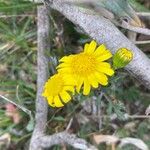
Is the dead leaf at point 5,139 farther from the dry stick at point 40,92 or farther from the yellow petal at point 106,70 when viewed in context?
the yellow petal at point 106,70

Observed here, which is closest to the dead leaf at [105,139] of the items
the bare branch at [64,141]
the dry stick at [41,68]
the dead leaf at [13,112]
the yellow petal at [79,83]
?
the bare branch at [64,141]

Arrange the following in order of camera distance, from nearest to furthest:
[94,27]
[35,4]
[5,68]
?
[94,27] → [35,4] → [5,68]

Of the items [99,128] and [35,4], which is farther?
[99,128]

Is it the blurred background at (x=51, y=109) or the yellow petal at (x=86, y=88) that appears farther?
the blurred background at (x=51, y=109)

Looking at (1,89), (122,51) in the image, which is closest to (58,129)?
(1,89)

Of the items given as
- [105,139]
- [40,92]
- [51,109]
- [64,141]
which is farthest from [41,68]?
[105,139]

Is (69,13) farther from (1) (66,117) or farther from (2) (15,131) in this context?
(2) (15,131)

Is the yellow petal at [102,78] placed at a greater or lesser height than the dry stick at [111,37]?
lesser

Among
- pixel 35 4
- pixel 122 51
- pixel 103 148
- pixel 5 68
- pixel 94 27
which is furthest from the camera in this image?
pixel 5 68

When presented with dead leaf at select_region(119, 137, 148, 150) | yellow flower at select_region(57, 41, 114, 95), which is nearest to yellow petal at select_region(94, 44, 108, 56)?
yellow flower at select_region(57, 41, 114, 95)
